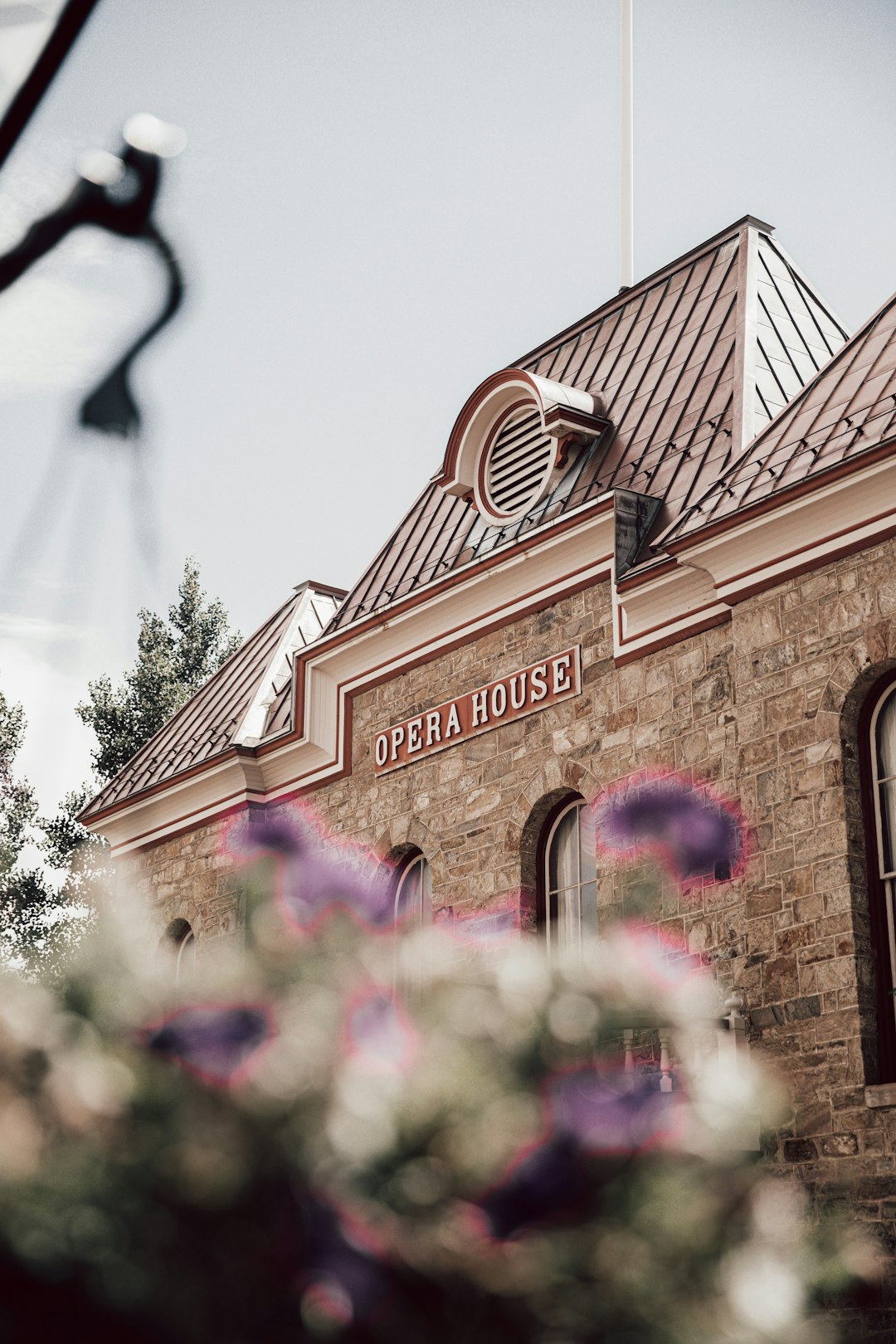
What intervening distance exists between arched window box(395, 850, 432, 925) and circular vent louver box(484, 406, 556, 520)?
2996mm

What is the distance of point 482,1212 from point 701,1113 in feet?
1.78

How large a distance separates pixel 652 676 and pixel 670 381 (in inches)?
113

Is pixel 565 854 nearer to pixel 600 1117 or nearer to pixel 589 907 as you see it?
pixel 589 907

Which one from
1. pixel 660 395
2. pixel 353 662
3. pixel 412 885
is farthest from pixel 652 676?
pixel 353 662

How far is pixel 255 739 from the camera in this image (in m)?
15.6

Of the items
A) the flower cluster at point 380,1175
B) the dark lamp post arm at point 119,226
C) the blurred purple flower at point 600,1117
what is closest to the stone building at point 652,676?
the blurred purple flower at point 600,1117

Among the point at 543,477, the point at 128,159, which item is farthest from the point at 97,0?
the point at 543,477

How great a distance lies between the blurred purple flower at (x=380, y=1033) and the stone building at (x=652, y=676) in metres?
5.83

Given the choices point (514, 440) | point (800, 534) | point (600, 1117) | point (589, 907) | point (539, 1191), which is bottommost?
point (539, 1191)

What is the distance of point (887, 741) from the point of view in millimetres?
9789

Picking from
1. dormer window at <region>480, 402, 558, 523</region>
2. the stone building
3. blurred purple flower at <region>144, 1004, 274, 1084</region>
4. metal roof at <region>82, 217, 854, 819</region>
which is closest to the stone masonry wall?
the stone building

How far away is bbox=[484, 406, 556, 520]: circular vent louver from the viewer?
43.8 ft

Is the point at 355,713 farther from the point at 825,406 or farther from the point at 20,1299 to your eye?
the point at 20,1299

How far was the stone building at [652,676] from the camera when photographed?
31.5 ft
